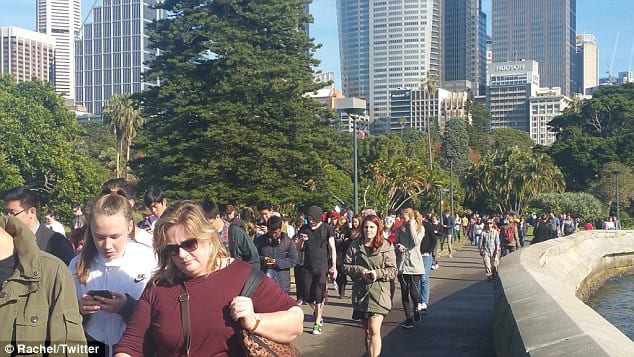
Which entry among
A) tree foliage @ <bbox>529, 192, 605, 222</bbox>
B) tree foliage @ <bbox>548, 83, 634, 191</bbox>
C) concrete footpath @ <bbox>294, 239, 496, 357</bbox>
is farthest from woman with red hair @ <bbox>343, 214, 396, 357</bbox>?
tree foliage @ <bbox>548, 83, 634, 191</bbox>

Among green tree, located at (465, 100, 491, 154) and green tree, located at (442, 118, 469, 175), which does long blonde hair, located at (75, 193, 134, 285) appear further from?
green tree, located at (465, 100, 491, 154)

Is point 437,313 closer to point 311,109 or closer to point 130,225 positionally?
point 130,225

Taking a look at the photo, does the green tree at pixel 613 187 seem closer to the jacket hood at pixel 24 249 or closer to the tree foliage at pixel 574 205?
the tree foliage at pixel 574 205

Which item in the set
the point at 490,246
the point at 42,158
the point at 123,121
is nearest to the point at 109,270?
the point at 490,246

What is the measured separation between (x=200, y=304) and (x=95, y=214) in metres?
1.27

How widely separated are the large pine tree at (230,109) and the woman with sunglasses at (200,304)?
28571mm

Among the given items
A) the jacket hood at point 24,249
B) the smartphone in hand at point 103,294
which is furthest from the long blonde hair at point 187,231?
the smartphone in hand at point 103,294

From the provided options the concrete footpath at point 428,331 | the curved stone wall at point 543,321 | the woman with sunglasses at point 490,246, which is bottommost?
the concrete footpath at point 428,331

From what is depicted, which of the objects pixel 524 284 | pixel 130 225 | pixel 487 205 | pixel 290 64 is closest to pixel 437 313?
pixel 524 284

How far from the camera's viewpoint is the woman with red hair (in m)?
8.64

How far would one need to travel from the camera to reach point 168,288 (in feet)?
11.3

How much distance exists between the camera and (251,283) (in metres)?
3.39

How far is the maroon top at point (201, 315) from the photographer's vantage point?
3.32 m

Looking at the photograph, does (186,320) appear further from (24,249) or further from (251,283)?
(24,249)
